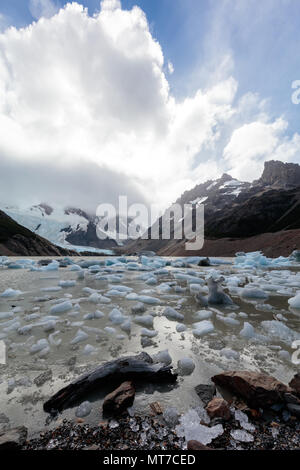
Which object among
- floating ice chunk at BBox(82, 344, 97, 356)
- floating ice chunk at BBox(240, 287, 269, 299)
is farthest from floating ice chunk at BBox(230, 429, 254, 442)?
floating ice chunk at BBox(240, 287, 269, 299)

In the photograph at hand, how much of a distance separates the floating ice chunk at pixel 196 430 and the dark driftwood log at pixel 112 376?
20.1 inches

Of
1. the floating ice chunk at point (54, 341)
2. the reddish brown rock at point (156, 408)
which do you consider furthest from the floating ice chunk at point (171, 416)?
A: the floating ice chunk at point (54, 341)

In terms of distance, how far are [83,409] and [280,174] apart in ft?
396

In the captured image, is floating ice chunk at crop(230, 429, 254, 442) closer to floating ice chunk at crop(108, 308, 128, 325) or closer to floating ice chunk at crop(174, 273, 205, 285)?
floating ice chunk at crop(108, 308, 128, 325)

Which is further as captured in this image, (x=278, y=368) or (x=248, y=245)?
(x=248, y=245)

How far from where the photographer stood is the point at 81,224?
14500cm

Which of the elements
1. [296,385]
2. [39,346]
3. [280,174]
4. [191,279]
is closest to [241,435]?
[296,385]

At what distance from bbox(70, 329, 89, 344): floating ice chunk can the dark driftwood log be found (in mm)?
1026

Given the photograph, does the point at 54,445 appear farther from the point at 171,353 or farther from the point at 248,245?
the point at 248,245

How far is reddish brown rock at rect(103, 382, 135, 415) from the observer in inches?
52.7

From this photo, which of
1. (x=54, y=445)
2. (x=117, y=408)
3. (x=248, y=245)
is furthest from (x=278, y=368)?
(x=248, y=245)

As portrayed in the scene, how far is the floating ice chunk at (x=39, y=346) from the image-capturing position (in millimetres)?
2314

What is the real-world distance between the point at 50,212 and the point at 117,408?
185120 mm
